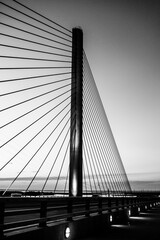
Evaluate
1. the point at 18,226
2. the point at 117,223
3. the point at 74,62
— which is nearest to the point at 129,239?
the point at 18,226

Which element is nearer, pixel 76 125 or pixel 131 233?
pixel 131 233

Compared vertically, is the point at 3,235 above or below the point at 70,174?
below

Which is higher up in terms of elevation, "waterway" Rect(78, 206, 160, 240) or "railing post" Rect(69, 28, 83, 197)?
"railing post" Rect(69, 28, 83, 197)

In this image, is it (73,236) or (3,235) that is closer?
(3,235)

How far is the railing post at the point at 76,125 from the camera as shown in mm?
9609

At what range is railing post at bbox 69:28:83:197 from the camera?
9.61m

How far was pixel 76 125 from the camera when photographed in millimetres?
10055

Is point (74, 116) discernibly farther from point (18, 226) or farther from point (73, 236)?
point (18, 226)

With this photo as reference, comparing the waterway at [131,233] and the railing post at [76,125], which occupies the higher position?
the railing post at [76,125]

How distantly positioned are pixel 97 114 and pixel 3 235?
1173 centimetres

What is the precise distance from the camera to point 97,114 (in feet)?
49.3

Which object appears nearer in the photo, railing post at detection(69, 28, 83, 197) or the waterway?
the waterway

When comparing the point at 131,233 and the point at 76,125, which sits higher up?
the point at 76,125

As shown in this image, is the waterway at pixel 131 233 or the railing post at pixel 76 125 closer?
the waterway at pixel 131 233
